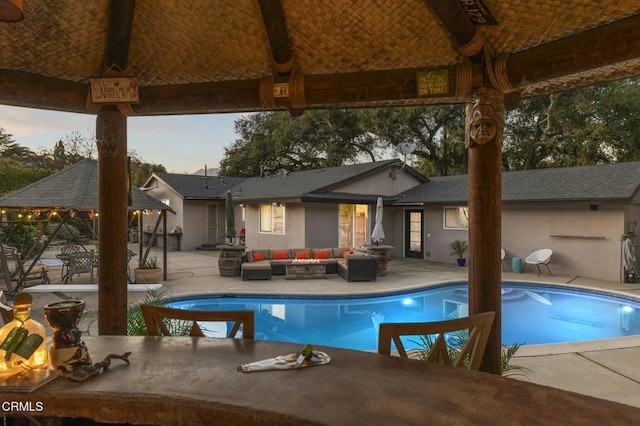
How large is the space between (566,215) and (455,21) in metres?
11.6

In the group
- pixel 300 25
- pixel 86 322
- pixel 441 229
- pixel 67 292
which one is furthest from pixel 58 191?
pixel 441 229

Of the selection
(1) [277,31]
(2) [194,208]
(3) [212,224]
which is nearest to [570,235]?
Result: (1) [277,31]

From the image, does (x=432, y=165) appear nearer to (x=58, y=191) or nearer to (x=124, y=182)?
(x=58, y=191)

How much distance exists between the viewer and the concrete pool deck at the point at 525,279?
4223mm

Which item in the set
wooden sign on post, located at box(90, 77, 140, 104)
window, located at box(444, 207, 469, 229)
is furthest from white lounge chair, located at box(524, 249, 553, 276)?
wooden sign on post, located at box(90, 77, 140, 104)

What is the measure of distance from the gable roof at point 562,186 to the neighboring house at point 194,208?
9869mm

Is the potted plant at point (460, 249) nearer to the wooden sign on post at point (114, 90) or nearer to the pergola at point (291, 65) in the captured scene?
the pergola at point (291, 65)

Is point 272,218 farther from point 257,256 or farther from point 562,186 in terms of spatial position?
point 562,186

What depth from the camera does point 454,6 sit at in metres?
2.94

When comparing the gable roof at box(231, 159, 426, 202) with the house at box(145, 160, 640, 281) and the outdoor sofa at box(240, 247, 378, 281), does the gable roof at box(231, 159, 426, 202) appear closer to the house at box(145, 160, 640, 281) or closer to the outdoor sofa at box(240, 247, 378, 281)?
the house at box(145, 160, 640, 281)

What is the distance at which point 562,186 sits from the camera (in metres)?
12.7

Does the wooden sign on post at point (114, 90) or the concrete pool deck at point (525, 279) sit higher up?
the wooden sign on post at point (114, 90)

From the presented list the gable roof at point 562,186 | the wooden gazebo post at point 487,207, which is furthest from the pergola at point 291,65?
the gable roof at point 562,186

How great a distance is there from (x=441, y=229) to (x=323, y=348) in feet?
45.8
